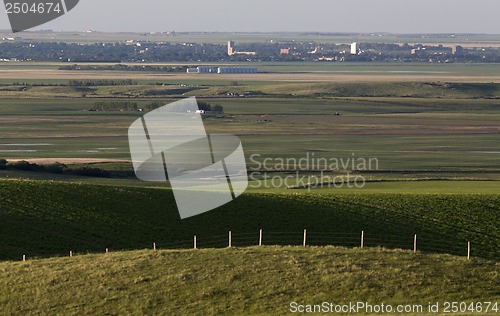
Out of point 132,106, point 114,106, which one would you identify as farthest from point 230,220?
point 132,106

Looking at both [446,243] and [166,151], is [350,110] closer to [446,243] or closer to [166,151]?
[166,151]

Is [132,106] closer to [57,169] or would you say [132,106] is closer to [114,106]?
[114,106]

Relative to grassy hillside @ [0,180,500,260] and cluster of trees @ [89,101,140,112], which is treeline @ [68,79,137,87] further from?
grassy hillside @ [0,180,500,260]

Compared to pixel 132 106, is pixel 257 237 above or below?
above

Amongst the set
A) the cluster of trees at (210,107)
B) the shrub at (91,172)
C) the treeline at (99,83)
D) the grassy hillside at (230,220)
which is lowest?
the treeline at (99,83)

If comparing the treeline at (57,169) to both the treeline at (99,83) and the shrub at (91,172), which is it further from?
the treeline at (99,83)

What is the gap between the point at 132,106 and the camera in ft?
387

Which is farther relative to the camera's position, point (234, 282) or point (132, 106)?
point (132, 106)

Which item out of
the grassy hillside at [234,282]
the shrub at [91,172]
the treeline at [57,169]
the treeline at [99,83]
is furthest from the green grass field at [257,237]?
the treeline at [99,83]

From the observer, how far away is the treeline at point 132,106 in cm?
11494

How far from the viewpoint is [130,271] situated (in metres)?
23.6

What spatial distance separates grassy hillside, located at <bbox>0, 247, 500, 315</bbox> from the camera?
2138 cm

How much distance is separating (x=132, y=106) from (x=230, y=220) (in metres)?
84.2

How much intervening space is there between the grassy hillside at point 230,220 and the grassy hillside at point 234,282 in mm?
5734
